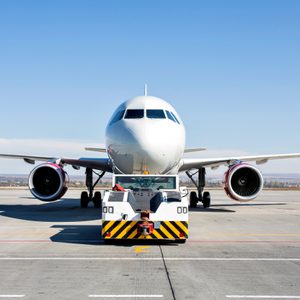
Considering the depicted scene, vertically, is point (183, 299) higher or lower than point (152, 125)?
lower

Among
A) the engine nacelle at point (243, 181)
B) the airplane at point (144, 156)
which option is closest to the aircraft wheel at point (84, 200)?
the airplane at point (144, 156)


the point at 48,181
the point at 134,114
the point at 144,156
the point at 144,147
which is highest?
the point at 134,114

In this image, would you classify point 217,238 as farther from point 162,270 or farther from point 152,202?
point 162,270

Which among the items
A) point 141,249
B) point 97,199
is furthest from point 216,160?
point 141,249

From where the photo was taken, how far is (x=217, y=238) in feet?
36.1

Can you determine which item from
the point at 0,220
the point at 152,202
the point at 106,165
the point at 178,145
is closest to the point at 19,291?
the point at 152,202

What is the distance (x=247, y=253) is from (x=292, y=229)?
16.0ft

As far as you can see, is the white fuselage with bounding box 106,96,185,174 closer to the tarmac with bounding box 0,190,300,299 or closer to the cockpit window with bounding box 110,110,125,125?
the cockpit window with bounding box 110,110,125,125

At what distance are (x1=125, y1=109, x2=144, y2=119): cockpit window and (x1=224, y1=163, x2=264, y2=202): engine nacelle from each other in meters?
5.13

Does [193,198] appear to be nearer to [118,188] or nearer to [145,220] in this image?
[118,188]

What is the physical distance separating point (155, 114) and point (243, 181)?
5.71 m

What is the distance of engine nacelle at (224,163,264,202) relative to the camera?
673 inches

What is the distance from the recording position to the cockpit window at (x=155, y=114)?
13785mm

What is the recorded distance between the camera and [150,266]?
739cm
